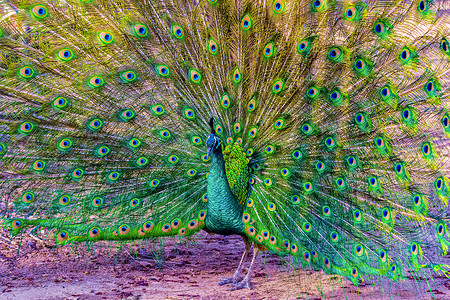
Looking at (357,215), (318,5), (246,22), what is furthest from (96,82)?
(357,215)

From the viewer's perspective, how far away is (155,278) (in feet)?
15.3

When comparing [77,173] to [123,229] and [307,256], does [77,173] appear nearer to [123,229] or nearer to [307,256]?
[123,229]

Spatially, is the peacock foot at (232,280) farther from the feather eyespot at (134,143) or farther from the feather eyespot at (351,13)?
the feather eyespot at (351,13)

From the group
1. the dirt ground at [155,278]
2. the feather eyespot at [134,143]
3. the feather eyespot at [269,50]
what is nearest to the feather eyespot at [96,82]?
the feather eyespot at [134,143]

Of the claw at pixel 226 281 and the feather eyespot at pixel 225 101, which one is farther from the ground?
the feather eyespot at pixel 225 101

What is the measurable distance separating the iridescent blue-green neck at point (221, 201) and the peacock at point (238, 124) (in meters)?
0.01

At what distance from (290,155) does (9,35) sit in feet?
9.63

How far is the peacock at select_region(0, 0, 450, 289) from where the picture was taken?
3.73 metres

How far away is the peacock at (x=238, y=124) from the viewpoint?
3.73 metres

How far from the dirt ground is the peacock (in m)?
0.62

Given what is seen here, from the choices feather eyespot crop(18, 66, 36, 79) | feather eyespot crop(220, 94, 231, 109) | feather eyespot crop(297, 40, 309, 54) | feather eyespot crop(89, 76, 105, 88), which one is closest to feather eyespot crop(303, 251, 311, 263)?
feather eyespot crop(220, 94, 231, 109)

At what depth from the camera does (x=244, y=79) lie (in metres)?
4.18

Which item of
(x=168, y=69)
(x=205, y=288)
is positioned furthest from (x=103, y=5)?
(x=205, y=288)

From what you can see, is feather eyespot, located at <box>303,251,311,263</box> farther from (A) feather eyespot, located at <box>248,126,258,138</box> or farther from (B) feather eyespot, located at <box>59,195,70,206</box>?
(B) feather eyespot, located at <box>59,195,70,206</box>
